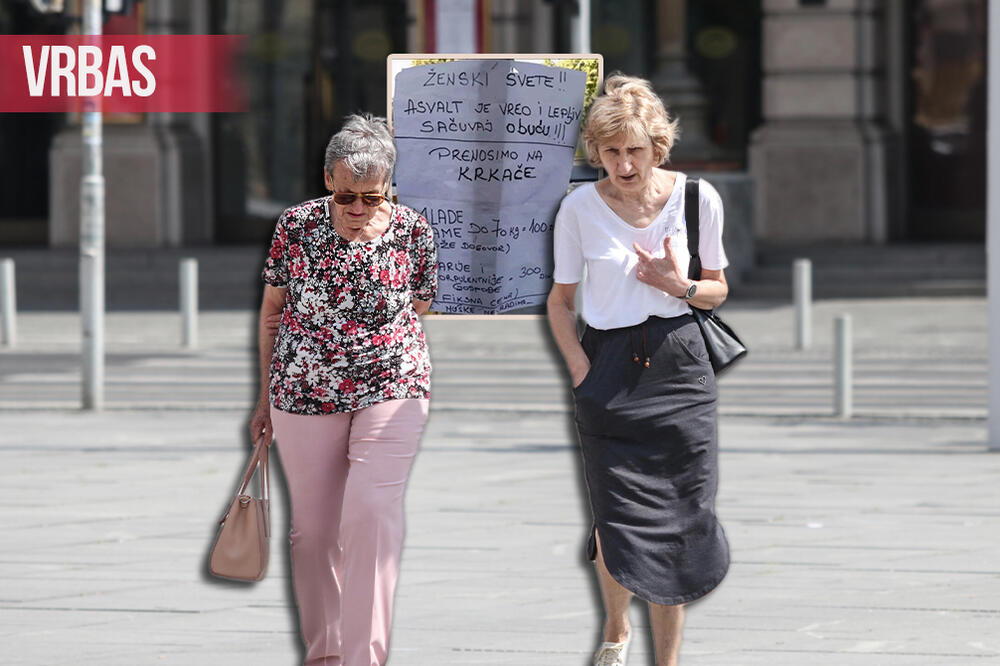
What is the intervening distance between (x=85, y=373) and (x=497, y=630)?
752 centimetres

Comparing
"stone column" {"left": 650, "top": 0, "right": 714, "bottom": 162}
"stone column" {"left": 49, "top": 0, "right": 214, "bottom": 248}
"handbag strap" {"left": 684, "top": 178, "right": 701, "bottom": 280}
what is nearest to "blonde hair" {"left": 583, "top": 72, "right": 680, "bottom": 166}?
"handbag strap" {"left": 684, "top": 178, "right": 701, "bottom": 280}

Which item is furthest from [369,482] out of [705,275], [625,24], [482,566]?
[625,24]

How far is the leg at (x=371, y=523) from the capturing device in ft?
16.8

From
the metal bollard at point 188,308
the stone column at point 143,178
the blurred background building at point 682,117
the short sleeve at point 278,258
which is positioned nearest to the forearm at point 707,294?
the short sleeve at point 278,258

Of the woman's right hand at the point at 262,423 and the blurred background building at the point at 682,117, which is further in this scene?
the blurred background building at the point at 682,117

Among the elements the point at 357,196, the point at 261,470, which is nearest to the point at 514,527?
the point at 261,470

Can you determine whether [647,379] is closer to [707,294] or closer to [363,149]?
[707,294]

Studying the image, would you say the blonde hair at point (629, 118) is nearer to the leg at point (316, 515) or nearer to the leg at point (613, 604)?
the leg at point (316, 515)

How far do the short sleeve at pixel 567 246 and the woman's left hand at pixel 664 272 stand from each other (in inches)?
7.6

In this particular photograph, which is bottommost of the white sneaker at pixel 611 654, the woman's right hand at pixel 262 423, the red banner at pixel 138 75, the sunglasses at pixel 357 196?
the white sneaker at pixel 611 654

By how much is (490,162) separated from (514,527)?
309 cm

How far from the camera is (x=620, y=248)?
5.22m

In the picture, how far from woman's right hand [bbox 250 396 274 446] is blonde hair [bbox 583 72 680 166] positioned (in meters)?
1.11

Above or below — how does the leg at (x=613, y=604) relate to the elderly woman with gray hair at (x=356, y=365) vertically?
below
